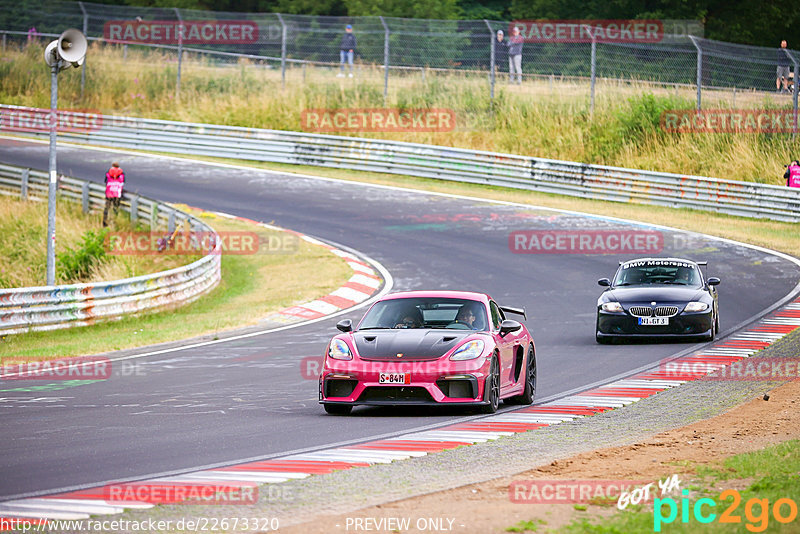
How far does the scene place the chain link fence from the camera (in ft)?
116

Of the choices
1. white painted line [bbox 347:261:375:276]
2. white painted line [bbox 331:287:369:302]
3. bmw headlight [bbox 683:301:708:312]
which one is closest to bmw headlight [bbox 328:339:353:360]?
bmw headlight [bbox 683:301:708:312]

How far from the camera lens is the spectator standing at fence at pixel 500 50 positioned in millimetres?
38000

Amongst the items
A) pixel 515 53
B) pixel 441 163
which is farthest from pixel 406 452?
pixel 515 53

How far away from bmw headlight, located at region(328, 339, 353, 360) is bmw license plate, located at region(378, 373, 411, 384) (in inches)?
17.4

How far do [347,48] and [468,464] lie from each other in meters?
34.6

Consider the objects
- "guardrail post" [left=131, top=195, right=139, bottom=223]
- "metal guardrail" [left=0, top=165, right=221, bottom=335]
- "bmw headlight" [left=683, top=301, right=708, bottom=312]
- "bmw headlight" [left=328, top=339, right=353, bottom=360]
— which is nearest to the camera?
"bmw headlight" [left=328, top=339, right=353, bottom=360]

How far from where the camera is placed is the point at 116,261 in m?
24.9

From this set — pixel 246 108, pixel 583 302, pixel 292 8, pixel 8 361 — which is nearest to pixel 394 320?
pixel 8 361

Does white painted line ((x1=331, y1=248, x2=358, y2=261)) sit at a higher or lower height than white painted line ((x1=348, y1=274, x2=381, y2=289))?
higher

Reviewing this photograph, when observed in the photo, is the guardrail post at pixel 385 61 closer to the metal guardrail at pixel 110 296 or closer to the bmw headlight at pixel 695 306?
the metal guardrail at pixel 110 296

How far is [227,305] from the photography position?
76.1ft

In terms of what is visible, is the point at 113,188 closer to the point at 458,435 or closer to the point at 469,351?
the point at 469,351

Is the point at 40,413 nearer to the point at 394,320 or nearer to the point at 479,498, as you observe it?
the point at 394,320

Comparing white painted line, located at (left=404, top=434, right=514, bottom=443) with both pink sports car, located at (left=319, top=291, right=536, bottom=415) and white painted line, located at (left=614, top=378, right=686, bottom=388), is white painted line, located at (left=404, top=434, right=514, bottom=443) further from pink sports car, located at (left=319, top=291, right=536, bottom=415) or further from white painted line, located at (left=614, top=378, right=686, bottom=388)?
white painted line, located at (left=614, top=378, right=686, bottom=388)
